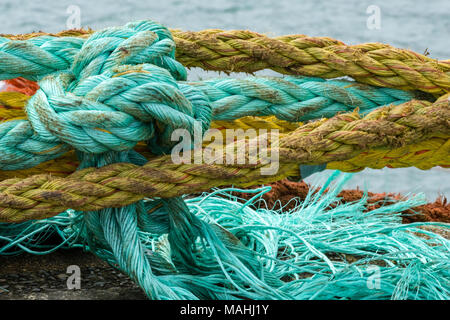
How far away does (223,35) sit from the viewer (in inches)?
53.7

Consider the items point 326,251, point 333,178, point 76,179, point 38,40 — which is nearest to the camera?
point 76,179

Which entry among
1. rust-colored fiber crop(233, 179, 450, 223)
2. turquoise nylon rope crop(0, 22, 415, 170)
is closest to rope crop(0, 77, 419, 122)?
turquoise nylon rope crop(0, 22, 415, 170)

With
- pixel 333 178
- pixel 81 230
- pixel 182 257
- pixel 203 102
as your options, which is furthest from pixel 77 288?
pixel 333 178

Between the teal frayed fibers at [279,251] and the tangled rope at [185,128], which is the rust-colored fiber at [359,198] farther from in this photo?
the tangled rope at [185,128]

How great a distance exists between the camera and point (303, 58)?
1360 mm

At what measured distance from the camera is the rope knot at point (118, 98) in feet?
3.68

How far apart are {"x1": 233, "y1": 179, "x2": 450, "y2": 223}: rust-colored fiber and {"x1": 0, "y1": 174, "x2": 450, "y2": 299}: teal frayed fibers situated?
97 millimetres

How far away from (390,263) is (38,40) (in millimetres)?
925

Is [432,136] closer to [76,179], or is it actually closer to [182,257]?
[182,257]

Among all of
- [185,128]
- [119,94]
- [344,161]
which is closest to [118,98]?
[119,94]

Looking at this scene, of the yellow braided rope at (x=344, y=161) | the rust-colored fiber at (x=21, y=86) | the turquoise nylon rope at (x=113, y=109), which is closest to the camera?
the turquoise nylon rope at (x=113, y=109)

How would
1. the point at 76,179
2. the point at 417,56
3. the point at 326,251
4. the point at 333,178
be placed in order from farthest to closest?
the point at 333,178, the point at 326,251, the point at 417,56, the point at 76,179

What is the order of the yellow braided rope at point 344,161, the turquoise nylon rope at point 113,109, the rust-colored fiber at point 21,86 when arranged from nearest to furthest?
1. the turquoise nylon rope at point 113,109
2. the yellow braided rope at point 344,161
3. the rust-colored fiber at point 21,86

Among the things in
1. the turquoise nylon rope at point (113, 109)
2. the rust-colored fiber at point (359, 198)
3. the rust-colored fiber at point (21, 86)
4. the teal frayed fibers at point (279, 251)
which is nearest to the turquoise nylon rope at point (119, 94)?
the turquoise nylon rope at point (113, 109)
